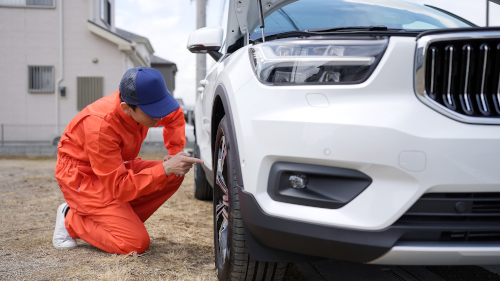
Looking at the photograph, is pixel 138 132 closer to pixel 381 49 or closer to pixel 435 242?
pixel 381 49

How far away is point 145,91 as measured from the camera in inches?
89.8

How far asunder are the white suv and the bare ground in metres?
0.84

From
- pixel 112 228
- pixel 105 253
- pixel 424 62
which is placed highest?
pixel 424 62

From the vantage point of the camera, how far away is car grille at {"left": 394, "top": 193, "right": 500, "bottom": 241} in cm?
131

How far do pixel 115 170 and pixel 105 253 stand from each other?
0.56 m

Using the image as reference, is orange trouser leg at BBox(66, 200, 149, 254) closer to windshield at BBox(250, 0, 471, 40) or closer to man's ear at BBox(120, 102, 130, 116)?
man's ear at BBox(120, 102, 130, 116)

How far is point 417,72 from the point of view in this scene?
1369 millimetres

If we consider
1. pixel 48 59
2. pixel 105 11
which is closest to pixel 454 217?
pixel 48 59

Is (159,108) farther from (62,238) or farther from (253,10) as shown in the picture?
(62,238)

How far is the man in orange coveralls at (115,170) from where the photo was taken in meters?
2.36

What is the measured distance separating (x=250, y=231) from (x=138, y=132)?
4.60 ft

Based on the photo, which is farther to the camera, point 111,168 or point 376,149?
point 111,168

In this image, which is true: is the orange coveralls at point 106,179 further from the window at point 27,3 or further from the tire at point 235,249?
the window at point 27,3

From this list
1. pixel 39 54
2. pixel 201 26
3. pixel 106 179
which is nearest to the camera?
pixel 106 179
